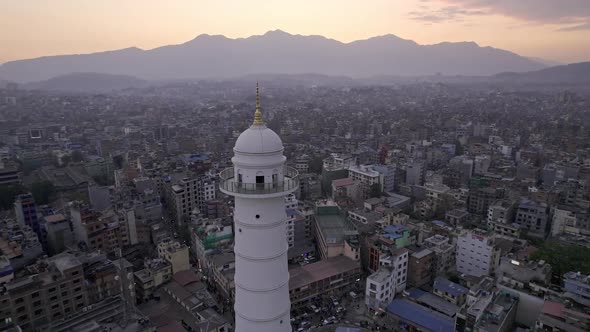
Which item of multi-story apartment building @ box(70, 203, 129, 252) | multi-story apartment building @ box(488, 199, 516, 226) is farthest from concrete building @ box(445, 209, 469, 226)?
multi-story apartment building @ box(70, 203, 129, 252)

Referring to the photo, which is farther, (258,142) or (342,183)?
(342,183)

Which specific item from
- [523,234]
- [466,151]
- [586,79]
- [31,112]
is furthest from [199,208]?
[586,79]

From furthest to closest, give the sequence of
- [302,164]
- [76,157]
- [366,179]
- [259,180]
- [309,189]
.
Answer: [76,157] → [302,164] → [366,179] → [309,189] → [259,180]

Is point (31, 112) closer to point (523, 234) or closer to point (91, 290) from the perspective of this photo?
point (91, 290)

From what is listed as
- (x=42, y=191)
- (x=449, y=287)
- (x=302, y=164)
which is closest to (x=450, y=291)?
(x=449, y=287)

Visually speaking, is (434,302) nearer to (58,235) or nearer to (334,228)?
(334,228)

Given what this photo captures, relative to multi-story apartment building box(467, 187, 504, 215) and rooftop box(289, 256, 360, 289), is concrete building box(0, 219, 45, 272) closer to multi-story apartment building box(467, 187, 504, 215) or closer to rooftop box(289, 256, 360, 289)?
rooftop box(289, 256, 360, 289)
